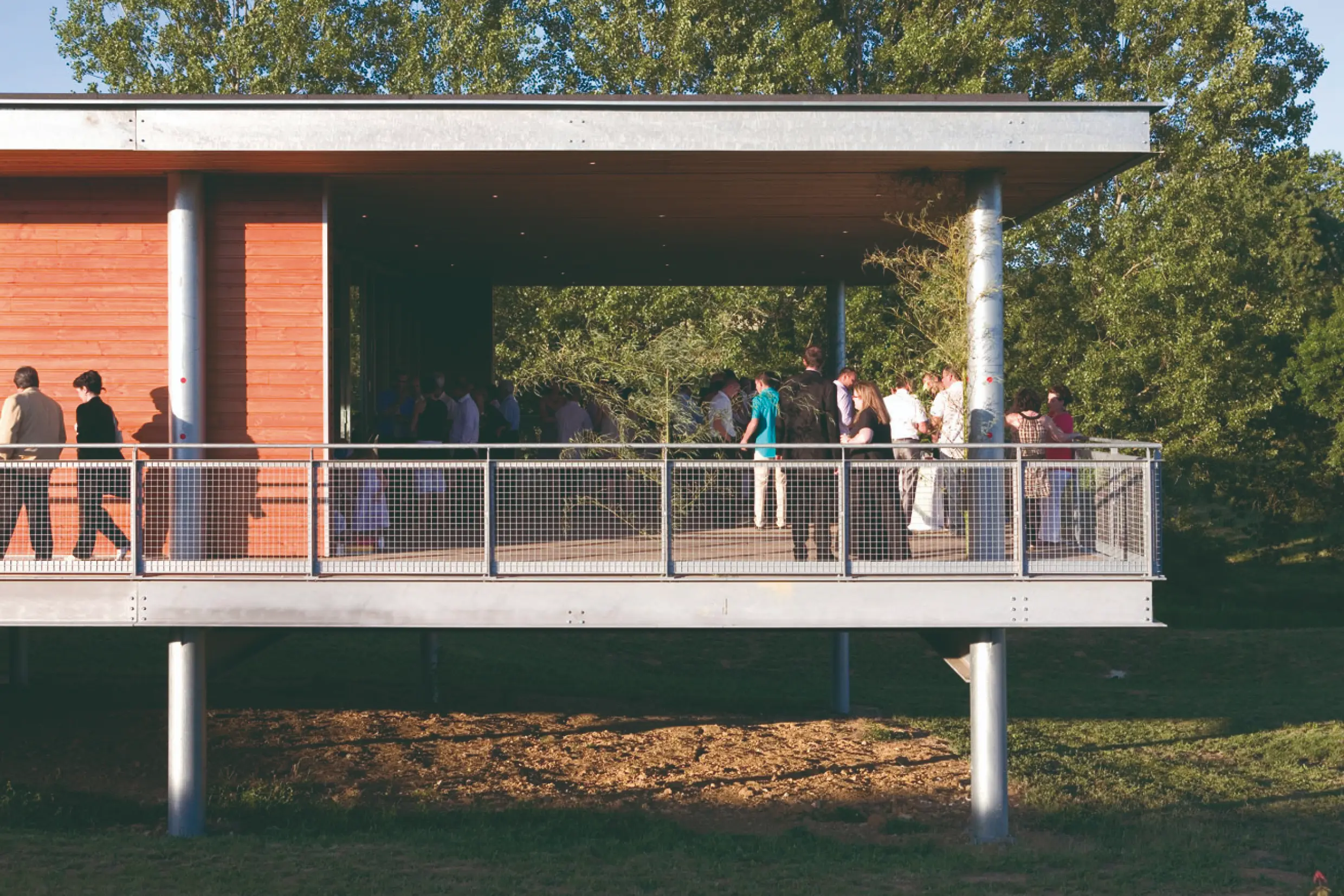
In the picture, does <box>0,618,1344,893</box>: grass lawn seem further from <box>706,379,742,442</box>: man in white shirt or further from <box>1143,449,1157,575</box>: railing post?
<box>706,379,742,442</box>: man in white shirt

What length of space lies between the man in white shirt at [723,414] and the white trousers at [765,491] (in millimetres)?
2681

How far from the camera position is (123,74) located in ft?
125

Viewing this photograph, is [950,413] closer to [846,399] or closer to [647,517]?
[846,399]

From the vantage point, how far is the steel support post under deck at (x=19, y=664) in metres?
18.7

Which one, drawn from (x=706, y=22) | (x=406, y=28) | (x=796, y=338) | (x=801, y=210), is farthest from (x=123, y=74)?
(x=801, y=210)

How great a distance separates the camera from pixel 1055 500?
11219 millimetres

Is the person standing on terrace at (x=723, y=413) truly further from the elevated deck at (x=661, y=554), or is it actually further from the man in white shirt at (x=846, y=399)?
the elevated deck at (x=661, y=554)

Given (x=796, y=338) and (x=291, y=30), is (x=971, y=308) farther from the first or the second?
(x=291, y=30)

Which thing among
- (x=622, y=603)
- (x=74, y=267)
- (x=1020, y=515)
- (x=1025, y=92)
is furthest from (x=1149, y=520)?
(x=1025, y=92)

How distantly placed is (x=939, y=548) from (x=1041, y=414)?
2.88m

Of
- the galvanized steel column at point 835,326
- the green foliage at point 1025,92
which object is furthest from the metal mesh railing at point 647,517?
the green foliage at point 1025,92

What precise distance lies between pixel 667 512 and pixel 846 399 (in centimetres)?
242

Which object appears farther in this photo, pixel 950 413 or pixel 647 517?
pixel 950 413

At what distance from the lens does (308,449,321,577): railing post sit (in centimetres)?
1090
